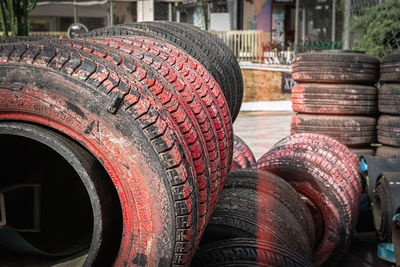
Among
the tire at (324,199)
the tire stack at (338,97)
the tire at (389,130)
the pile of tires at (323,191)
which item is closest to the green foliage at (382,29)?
the tire stack at (338,97)

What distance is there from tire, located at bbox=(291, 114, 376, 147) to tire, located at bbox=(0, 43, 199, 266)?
13.3ft

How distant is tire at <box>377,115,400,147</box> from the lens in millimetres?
5062

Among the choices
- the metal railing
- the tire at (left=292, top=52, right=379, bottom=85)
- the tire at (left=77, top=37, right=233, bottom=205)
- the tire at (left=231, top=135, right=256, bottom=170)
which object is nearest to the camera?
the tire at (left=77, top=37, right=233, bottom=205)

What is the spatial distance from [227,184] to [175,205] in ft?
4.49

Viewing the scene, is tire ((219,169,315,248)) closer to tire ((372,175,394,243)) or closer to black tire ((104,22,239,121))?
black tire ((104,22,239,121))

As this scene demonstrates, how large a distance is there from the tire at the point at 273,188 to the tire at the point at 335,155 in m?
0.69

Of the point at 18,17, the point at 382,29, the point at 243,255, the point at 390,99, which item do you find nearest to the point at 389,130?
the point at 390,99

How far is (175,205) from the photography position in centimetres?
127

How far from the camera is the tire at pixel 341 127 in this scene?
5094 mm

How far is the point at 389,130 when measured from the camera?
16.8 feet

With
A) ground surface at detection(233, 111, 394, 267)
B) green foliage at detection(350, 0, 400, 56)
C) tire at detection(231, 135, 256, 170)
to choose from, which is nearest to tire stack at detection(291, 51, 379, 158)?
tire at detection(231, 135, 256, 170)

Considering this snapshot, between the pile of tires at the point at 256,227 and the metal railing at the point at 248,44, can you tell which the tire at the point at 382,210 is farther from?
the metal railing at the point at 248,44

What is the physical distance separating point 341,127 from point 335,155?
4.92 ft

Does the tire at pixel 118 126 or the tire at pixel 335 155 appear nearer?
the tire at pixel 118 126
